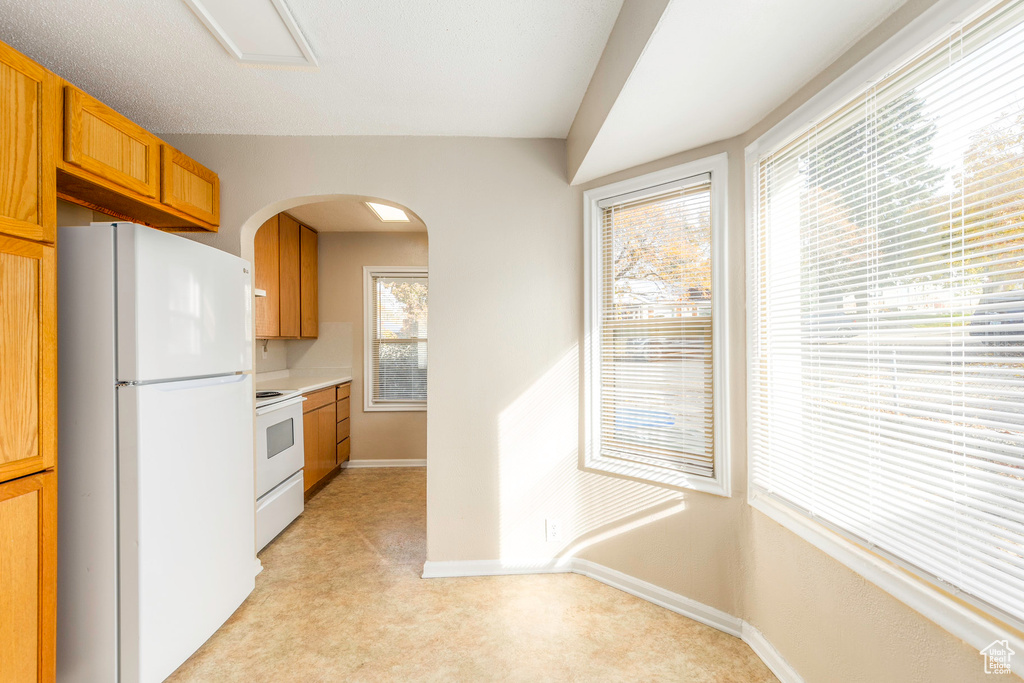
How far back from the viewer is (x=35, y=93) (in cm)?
160

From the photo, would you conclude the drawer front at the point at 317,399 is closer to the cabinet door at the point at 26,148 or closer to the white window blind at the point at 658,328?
the cabinet door at the point at 26,148

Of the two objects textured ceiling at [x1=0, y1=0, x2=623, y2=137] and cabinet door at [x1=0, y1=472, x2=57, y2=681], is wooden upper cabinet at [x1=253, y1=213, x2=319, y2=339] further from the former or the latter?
cabinet door at [x1=0, y1=472, x2=57, y2=681]

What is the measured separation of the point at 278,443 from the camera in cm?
326

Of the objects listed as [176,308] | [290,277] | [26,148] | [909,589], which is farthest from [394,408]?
[909,589]

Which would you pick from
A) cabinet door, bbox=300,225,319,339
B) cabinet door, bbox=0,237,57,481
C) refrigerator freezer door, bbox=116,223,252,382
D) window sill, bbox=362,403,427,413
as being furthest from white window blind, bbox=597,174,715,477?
cabinet door, bbox=300,225,319,339

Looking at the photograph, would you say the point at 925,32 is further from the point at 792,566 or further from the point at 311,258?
the point at 311,258

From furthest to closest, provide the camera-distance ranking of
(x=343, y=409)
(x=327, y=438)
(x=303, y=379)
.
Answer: (x=343, y=409) → (x=303, y=379) → (x=327, y=438)

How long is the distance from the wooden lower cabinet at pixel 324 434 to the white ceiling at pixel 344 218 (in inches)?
62.2

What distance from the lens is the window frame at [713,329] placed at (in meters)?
2.15

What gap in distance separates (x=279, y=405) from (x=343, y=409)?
163cm

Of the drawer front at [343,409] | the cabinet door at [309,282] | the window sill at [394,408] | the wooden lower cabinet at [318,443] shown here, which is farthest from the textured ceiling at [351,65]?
the window sill at [394,408]

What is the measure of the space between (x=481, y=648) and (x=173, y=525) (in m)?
1.34

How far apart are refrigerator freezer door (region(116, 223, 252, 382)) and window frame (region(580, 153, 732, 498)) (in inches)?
70.5

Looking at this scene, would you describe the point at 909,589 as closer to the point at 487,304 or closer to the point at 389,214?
the point at 487,304
